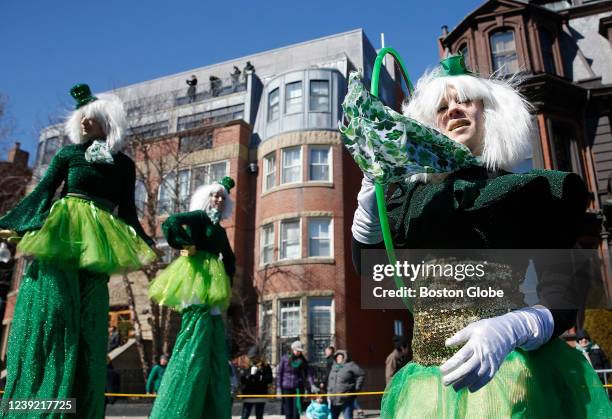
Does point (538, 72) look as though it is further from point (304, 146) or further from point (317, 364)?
point (317, 364)

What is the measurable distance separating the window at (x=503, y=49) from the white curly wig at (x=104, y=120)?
58.9 feet

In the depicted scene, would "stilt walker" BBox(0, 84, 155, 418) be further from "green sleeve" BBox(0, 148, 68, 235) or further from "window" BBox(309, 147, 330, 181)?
"window" BBox(309, 147, 330, 181)

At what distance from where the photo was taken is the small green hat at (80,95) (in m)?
3.87

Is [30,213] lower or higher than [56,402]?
higher

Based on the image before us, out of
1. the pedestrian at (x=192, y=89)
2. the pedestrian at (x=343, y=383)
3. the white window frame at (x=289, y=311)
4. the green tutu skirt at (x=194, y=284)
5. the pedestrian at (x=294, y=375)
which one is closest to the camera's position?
the green tutu skirt at (x=194, y=284)

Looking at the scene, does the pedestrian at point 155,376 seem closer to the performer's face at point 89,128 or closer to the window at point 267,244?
the window at point 267,244

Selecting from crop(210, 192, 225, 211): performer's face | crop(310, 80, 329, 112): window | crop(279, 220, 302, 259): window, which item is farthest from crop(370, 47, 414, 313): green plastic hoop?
crop(310, 80, 329, 112): window

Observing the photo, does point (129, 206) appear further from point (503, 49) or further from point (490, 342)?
point (503, 49)

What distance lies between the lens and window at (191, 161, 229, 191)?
877 inches

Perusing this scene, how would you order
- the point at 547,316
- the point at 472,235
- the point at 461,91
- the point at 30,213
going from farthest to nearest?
the point at 30,213 → the point at 461,91 → the point at 472,235 → the point at 547,316

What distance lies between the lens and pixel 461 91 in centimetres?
208

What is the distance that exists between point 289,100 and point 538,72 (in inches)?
404

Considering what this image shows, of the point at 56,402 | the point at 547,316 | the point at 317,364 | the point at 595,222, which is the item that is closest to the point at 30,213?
the point at 56,402

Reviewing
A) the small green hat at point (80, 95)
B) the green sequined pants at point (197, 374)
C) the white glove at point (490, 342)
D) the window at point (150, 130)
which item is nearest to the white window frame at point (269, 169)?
the window at point (150, 130)
